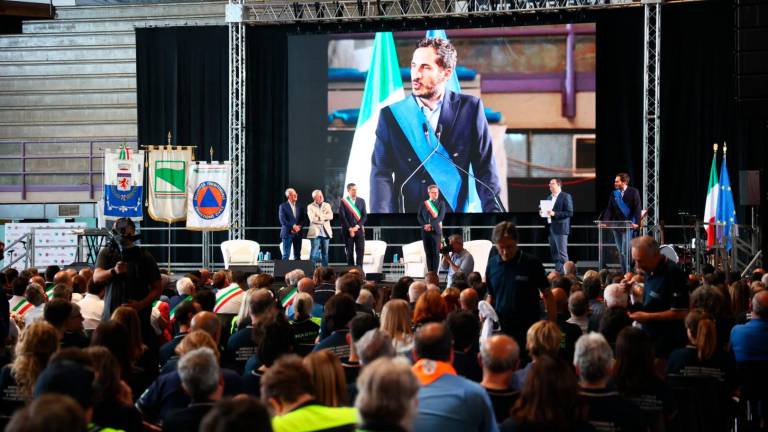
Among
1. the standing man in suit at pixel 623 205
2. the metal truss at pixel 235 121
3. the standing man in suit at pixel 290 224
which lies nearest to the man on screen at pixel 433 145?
the standing man in suit at pixel 290 224

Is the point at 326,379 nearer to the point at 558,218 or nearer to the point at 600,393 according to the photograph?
the point at 600,393

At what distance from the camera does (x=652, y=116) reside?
16812 mm

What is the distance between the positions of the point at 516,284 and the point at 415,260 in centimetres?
1001

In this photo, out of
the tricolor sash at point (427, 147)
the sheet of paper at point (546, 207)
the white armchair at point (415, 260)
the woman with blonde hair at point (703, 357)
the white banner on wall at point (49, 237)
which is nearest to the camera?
the woman with blonde hair at point (703, 357)

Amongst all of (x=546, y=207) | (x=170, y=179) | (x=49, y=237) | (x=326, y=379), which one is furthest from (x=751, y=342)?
(x=49, y=237)

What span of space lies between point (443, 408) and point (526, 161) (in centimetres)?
1455

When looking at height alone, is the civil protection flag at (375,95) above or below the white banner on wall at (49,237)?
above

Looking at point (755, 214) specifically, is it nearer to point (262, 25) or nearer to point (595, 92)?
point (595, 92)

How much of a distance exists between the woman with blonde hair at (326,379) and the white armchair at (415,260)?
12.3 m

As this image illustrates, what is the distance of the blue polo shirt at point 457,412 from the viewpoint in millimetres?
3529

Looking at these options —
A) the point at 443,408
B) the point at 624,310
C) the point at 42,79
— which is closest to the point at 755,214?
the point at 624,310

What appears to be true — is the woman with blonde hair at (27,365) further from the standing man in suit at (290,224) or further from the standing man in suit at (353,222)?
the standing man in suit at (290,224)

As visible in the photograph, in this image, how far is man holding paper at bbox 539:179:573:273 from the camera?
15594 millimetres

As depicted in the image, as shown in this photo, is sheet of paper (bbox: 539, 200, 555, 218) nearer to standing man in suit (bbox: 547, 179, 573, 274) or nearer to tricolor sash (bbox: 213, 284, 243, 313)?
standing man in suit (bbox: 547, 179, 573, 274)
